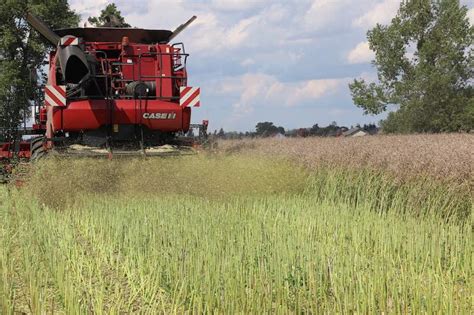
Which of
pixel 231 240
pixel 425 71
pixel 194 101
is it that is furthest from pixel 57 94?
pixel 425 71

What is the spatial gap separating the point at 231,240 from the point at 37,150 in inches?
224

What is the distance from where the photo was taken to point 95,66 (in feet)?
29.5

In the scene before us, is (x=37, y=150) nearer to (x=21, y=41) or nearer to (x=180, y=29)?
(x=180, y=29)

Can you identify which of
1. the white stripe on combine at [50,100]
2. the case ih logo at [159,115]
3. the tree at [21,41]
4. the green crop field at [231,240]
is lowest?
the green crop field at [231,240]

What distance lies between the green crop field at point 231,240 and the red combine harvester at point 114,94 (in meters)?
0.74

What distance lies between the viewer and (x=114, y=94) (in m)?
9.23

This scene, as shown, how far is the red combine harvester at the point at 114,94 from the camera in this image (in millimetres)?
8656

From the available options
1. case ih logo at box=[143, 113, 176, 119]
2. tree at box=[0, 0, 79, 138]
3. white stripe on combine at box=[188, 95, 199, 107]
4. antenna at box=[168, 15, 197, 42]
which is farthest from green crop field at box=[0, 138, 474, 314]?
tree at box=[0, 0, 79, 138]

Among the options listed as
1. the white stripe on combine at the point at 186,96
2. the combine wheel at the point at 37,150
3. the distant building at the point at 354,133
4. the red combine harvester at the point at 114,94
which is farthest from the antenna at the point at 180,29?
the distant building at the point at 354,133

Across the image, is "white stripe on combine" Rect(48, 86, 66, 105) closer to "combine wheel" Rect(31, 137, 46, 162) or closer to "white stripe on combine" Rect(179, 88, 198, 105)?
"combine wheel" Rect(31, 137, 46, 162)

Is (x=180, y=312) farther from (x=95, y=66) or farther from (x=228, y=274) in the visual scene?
(x=95, y=66)

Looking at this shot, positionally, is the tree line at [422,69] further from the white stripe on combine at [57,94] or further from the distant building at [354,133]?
the white stripe on combine at [57,94]

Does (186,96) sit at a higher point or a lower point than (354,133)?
higher

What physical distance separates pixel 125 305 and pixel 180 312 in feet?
1.27
